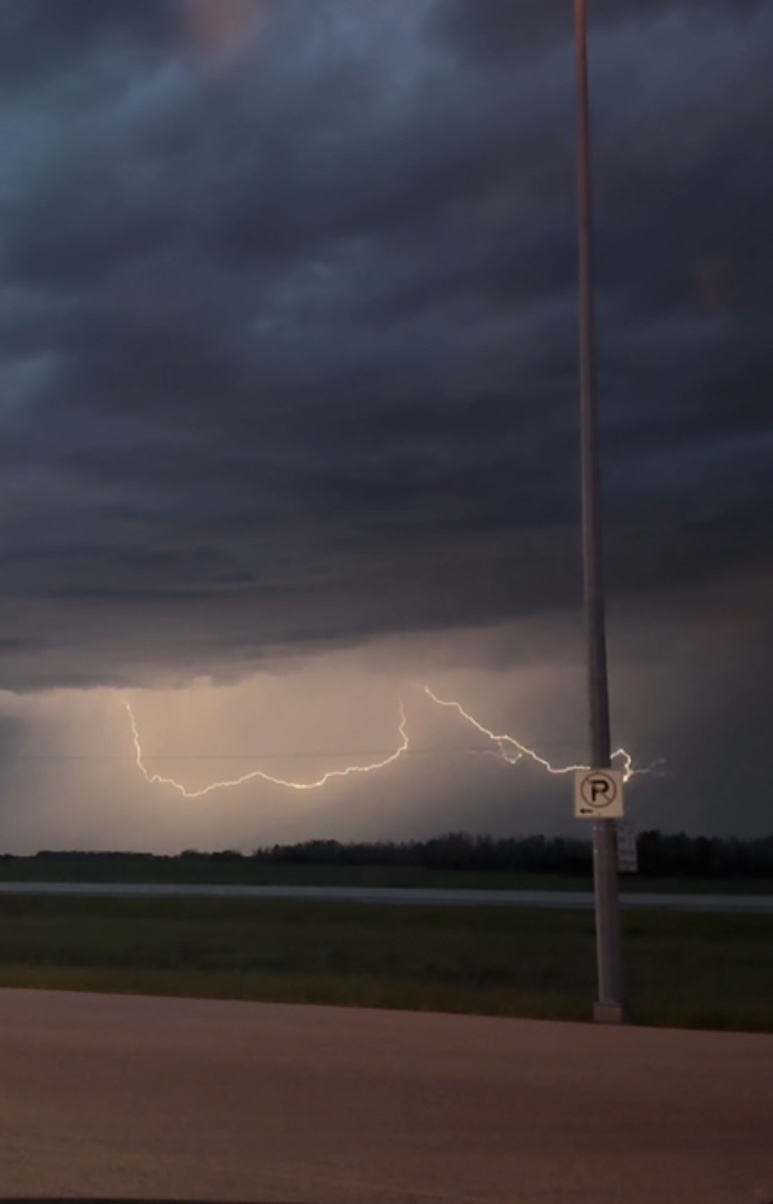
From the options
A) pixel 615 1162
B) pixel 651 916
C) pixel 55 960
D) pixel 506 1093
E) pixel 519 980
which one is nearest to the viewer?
pixel 615 1162

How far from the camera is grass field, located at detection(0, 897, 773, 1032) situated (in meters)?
19.5

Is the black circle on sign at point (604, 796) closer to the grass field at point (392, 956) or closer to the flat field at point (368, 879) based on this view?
the grass field at point (392, 956)

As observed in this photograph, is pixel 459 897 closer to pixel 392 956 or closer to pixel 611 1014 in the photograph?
pixel 392 956

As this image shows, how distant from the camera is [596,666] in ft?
55.6

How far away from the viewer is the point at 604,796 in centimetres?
1675

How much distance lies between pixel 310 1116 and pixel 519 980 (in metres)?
16.5

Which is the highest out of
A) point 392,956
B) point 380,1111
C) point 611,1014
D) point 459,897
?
point 459,897

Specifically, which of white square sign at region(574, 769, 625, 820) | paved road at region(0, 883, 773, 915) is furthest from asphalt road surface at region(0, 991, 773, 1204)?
paved road at region(0, 883, 773, 915)

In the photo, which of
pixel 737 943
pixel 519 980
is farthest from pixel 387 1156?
pixel 737 943

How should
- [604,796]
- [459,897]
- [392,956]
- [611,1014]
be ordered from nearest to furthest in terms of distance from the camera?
1. [611,1014]
2. [604,796]
3. [392,956]
4. [459,897]

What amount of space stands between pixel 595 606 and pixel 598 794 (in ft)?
6.35

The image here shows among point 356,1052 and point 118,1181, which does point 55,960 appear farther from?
point 118,1181

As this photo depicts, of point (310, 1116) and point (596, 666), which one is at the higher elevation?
point (596, 666)

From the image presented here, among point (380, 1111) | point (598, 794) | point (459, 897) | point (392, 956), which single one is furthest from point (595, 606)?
point (459, 897)
